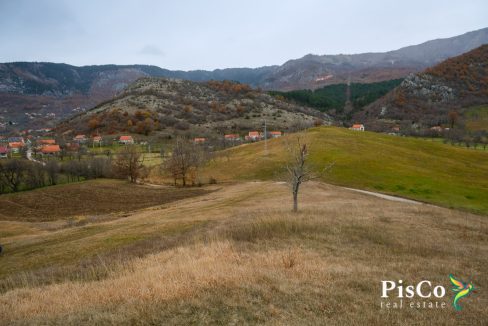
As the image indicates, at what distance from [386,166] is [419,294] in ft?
180

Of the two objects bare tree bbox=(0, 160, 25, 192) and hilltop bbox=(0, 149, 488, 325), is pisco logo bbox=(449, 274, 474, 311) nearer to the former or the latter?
hilltop bbox=(0, 149, 488, 325)

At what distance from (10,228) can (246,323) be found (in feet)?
170

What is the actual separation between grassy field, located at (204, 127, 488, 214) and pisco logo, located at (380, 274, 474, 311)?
3423 centimetres

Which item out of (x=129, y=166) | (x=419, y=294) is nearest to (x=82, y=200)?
(x=129, y=166)

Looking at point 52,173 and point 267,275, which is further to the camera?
point 52,173

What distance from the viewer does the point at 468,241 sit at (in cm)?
1903

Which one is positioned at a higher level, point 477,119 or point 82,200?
point 477,119

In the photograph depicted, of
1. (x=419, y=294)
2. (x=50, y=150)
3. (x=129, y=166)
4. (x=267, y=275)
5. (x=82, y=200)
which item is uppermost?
(x=267, y=275)

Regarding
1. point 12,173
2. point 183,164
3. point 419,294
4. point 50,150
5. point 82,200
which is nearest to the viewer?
point 419,294

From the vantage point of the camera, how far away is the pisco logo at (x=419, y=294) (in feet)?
29.5

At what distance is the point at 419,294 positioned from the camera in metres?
9.81

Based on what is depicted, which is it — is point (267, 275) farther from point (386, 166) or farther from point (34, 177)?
point (34, 177)

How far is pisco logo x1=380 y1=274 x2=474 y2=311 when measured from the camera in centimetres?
898

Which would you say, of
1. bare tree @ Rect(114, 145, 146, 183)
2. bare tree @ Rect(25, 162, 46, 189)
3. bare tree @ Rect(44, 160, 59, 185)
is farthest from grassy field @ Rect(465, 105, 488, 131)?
bare tree @ Rect(25, 162, 46, 189)
